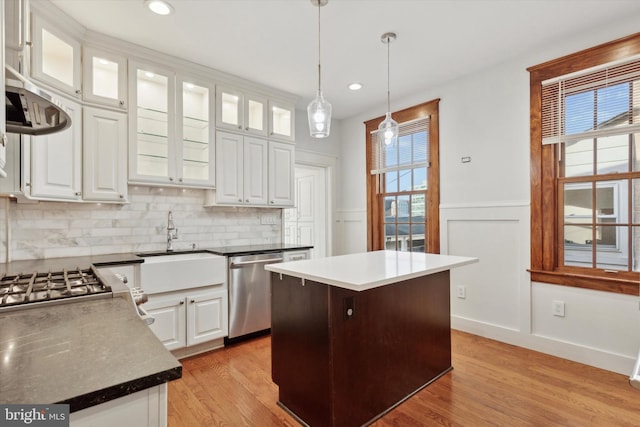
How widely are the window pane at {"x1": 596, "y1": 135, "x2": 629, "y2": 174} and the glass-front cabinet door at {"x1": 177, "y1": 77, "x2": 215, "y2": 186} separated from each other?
3516mm

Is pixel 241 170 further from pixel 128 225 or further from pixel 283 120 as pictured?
pixel 128 225

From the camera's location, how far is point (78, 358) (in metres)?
0.75

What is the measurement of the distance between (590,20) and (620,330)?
2461mm

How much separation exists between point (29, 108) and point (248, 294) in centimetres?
231

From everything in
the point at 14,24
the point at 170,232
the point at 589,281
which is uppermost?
the point at 14,24

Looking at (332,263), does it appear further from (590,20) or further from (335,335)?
(590,20)

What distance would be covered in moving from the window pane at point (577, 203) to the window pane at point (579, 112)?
49 cm

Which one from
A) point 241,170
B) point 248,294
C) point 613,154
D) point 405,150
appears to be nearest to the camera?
point 613,154

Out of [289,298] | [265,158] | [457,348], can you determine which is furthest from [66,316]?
[457,348]

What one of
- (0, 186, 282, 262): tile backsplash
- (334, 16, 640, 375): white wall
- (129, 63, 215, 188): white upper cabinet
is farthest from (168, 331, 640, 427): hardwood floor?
(129, 63, 215, 188): white upper cabinet

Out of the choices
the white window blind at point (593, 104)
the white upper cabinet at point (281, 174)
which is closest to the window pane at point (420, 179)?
the white window blind at point (593, 104)

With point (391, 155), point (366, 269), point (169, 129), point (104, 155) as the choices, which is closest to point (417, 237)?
point (391, 155)

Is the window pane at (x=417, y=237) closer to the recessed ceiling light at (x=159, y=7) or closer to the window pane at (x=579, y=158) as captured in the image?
the window pane at (x=579, y=158)

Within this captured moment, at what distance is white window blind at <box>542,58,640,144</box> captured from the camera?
2547 millimetres
